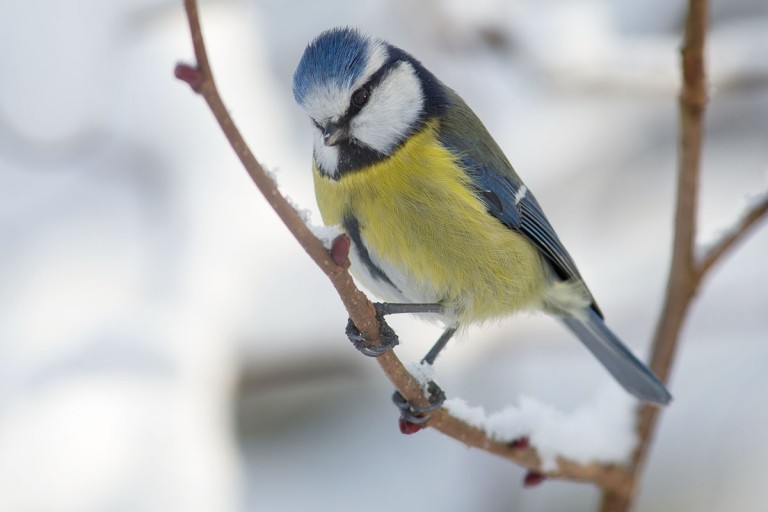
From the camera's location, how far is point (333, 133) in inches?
49.1

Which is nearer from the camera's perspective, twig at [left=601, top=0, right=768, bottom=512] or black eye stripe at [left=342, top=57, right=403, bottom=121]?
twig at [left=601, top=0, right=768, bottom=512]

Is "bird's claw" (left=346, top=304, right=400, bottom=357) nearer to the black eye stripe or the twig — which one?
the black eye stripe

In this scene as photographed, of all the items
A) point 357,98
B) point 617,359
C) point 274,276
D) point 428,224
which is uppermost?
point 357,98

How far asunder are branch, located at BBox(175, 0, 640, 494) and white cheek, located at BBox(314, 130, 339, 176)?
0.40m

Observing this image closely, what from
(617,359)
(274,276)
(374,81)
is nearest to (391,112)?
(374,81)

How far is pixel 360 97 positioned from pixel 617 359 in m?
0.80

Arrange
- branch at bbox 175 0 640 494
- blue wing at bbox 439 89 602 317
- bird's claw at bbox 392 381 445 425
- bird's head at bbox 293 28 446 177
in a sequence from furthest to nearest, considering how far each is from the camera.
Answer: blue wing at bbox 439 89 602 317 → bird's head at bbox 293 28 446 177 → bird's claw at bbox 392 381 445 425 → branch at bbox 175 0 640 494

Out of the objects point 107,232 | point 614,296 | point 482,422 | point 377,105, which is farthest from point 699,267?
point 107,232

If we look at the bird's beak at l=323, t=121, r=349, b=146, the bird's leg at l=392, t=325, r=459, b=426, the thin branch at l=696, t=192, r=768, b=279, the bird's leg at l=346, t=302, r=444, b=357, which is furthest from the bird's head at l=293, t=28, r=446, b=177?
the thin branch at l=696, t=192, r=768, b=279

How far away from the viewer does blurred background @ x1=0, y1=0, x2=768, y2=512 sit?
98.3 inches

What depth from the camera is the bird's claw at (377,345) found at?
100 cm

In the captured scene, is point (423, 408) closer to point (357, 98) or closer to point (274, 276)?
point (357, 98)

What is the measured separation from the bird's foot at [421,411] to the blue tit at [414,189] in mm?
198

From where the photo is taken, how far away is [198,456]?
2514mm
